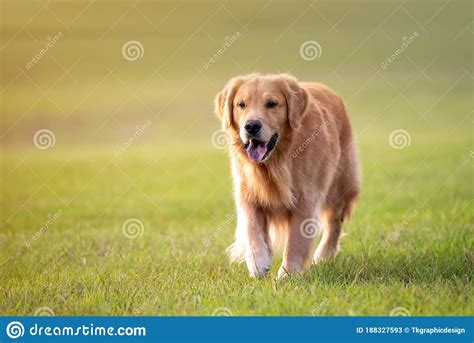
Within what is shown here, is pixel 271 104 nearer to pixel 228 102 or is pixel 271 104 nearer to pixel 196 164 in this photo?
pixel 228 102

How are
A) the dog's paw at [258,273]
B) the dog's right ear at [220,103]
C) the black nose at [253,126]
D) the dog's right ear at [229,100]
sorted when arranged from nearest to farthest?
the black nose at [253,126]
the dog's paw at [258,273]
the dog's right ear at [229,100]
the dog's right ear at [220,103]

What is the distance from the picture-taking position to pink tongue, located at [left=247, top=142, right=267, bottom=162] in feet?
19.6

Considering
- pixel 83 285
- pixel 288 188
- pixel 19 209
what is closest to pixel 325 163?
pixel 288 188

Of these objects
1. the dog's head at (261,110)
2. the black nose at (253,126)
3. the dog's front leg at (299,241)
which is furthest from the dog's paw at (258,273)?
the black nose at (253,126)

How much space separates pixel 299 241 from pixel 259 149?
0.86 metres

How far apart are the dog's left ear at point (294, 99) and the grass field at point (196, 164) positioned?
1273 millimetres

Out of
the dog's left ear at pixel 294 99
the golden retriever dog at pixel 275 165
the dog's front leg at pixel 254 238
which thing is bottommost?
the dog's front leg at pixel 254 238

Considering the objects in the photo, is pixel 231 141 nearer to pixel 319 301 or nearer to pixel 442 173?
pixel 319 301

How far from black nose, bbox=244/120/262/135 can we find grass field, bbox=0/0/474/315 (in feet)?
3.98

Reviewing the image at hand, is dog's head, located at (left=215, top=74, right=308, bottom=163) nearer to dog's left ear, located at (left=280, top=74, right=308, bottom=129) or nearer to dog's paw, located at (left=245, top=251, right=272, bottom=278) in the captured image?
dog's left ear, located at (left=280, top=74, right=308, bottom=129)

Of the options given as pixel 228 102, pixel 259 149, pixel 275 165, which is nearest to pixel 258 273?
pixel 275 165

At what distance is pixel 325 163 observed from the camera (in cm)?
657

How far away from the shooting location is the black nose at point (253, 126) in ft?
19.0

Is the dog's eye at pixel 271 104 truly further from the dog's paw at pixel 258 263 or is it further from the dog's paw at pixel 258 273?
the dog's paw at pixel 258 273
